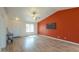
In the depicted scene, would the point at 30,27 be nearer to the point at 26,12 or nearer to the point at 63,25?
the point at 26,12

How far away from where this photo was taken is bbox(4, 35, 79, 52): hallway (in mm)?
2361

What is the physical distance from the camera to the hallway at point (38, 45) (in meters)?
2.36

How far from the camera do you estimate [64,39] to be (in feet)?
8.61

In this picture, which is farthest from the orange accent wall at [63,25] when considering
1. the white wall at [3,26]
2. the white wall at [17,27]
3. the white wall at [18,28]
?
the white wall at [3,26]

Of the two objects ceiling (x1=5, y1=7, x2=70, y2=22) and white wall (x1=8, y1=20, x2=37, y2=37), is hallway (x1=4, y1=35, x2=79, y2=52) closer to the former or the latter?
white wall (x1=8, y1=20, x2=37, y2=37)

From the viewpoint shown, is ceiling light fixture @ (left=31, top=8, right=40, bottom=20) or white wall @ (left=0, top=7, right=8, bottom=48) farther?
ceiling light fixture @ (left=31, top=8, right=40, bottom=20)

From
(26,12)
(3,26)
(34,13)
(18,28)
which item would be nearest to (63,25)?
(34,13)

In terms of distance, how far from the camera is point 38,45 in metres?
2.49

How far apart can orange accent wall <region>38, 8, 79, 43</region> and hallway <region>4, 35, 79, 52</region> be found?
0.20m

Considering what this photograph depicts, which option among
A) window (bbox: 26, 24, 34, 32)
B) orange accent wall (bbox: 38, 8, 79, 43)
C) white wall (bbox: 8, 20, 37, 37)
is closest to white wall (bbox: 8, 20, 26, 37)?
white wall (bbox: 8, 20, 37, 37)

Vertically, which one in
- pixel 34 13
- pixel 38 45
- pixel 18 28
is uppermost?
pixel 34 13

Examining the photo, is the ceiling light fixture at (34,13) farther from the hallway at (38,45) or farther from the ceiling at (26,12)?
the hallway at (38,45)

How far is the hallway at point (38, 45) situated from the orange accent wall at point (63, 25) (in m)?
0.20

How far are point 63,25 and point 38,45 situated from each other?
3.05ft
